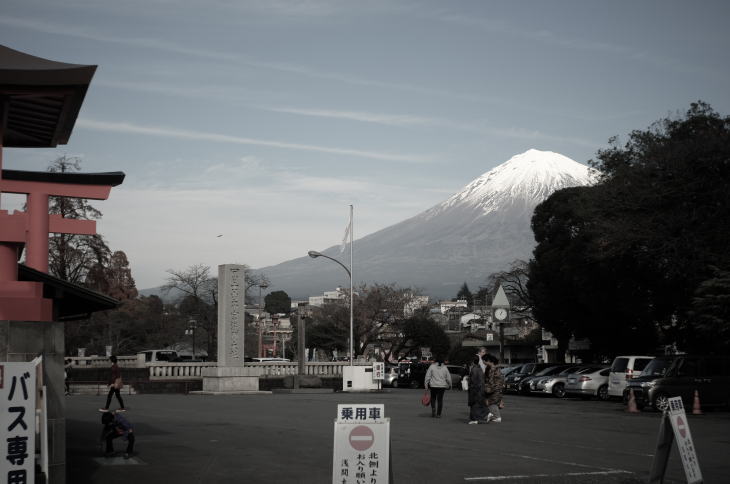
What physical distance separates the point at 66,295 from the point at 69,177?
210 centimetres

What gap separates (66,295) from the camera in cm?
1445

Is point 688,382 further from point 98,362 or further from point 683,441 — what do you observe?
point 98,362

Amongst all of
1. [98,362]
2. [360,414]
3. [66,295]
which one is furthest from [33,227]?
[98,362]

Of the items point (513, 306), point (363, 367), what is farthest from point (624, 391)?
point (513, 306)

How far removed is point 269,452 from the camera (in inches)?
642

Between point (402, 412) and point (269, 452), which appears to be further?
point (402, 412)

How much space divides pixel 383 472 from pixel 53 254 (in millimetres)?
42254

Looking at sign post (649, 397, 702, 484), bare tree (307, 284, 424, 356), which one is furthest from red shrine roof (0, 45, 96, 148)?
bare tree (307, 284, 424, 356)

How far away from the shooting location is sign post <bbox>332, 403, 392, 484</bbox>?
31.4 ft

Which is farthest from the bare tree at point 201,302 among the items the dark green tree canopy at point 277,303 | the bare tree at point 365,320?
the dark green tree canopy at point 277,303

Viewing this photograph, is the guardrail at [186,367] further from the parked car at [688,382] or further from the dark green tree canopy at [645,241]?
the parked car at [688,382]

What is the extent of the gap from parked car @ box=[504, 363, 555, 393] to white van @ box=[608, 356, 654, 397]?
1015 cm

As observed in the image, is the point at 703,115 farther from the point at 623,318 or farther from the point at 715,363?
the point at 715,363

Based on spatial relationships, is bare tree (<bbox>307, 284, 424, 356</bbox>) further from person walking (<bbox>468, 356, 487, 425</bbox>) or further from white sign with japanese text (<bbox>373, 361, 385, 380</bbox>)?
person walking (<bbox>468, 356, 487, 425</bbox>)
